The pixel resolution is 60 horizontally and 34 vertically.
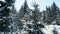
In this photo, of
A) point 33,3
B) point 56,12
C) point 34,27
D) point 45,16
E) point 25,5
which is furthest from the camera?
point 45,16

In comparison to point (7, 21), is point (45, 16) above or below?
below

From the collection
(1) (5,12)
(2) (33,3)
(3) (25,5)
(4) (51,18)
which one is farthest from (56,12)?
(1) (5,12)

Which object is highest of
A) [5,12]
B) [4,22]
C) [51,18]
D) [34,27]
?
[5,12]

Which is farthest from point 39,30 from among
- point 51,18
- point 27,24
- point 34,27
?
point 51,18

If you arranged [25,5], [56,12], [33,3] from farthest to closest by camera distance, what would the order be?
1. [56,12]
2. [25,5]
3. [33,3]

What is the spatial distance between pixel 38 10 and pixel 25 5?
1751cm

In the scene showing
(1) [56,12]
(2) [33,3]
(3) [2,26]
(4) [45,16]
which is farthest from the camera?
(4) [45,16]

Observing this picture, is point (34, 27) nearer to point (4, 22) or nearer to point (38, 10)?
point (38, 10)

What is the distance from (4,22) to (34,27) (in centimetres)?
730

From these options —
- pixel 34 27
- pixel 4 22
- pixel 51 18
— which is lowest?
pixel 51 18

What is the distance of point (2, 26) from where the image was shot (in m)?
22.0

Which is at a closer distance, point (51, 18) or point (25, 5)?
point (25, 5)

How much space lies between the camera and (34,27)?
1047 inches

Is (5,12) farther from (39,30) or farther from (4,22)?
(39,30)
